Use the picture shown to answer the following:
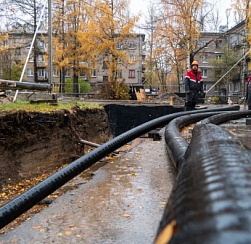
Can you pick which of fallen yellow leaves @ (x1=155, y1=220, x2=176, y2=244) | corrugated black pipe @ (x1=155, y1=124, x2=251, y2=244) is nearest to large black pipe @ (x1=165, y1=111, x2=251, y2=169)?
corrugated black pipe @ (x1=155, y1=124, x2=251, y2=244)

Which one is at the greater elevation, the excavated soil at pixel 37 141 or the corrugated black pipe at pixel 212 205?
the corrugated black pipe at pixel 212 205

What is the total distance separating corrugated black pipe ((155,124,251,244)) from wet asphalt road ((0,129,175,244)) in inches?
41.6

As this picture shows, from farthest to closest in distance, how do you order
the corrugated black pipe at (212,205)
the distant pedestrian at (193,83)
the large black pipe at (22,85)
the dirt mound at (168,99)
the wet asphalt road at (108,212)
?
the dirt mound at (168,99), the distant pedestrian at (193,83), the large black pipe at (22,85), the wet asphalt road at (108,212), the corrugated black pipe at (212,205)

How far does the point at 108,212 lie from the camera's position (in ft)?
6.69

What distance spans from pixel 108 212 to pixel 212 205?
5.41ft

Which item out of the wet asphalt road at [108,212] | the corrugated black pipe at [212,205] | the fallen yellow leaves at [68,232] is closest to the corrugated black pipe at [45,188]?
the wet asphalt road at [108,212]

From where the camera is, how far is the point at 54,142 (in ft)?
23.0

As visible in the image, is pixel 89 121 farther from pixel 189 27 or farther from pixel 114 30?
pixel 114 30

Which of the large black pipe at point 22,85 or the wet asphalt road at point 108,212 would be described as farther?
the large black pipe at point 22,85

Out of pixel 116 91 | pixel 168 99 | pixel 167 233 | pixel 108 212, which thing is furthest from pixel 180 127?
pixel 116 91

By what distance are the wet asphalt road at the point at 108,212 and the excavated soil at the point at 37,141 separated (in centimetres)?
318

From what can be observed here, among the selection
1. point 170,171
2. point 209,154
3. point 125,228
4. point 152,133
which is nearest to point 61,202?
point 125,228

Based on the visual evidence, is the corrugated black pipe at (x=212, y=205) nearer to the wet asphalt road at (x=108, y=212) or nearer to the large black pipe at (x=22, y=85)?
the wet asphalt road at (x=108, y=212)

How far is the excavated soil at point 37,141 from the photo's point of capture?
5.53m
